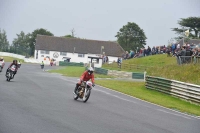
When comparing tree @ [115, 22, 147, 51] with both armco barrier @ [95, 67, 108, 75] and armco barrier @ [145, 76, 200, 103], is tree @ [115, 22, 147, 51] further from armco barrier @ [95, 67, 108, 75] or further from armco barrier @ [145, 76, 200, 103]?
armco barrier @ [145, 76, 200, 103]

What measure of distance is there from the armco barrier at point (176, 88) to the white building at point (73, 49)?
7796cm

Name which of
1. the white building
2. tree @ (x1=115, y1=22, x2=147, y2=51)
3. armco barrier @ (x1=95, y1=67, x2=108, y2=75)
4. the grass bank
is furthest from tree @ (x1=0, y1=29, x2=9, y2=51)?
the grass bank

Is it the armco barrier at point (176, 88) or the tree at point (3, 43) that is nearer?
the armco barrier at point (176, 88)

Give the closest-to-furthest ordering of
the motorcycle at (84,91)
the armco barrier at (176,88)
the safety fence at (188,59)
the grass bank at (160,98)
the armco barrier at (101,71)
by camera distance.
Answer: the motorcycle at (84,91) → the grass bank at (160,98) → the armco barrier at (176,88) → the safety fence at (188,59) → the armco barrier at (101,71)

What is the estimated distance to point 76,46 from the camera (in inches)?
4432

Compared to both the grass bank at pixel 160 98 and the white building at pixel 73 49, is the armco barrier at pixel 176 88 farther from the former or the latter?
the white building at pixel 73 49

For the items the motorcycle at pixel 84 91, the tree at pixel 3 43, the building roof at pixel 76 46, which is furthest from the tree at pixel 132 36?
the motorcycle at pixel 84 91

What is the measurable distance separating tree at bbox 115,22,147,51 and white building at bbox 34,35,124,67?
4.80m

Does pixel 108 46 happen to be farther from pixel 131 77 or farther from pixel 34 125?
pixel 34 125

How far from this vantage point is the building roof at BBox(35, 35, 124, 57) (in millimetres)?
111062

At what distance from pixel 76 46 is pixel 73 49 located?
1.88 m

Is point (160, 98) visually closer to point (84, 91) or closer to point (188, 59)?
point (188, 59)

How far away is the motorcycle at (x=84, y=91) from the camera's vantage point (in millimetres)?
17922

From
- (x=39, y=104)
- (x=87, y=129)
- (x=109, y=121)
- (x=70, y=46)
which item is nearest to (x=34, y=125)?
(x=87, y=129)
